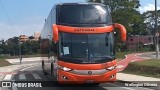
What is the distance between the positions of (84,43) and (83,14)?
1.37 metres

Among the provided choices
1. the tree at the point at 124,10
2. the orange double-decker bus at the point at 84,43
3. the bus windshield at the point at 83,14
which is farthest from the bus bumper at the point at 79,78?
the tree at the point at 124,10

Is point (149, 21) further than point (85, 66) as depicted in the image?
Yes

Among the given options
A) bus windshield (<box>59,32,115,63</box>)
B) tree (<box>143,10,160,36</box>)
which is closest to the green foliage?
tree (<box>143,10,160,36</box>)

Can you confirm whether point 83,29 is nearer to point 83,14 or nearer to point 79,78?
point 83,14

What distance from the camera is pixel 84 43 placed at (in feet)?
55.0

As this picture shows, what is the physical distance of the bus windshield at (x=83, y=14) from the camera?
17266 millimetres

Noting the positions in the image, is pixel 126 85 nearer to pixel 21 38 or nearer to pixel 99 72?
pixel 99 72

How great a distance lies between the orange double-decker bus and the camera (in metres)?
16.3

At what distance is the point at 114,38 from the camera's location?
1734cm

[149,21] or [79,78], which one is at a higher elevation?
[149,21]

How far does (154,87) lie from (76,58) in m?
4.03

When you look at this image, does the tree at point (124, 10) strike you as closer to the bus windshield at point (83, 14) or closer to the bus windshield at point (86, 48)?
the bus windshield at point (83, 14)

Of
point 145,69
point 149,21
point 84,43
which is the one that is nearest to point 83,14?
point 84,43

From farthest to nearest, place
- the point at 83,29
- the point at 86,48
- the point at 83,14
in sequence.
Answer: the point at 83,14 → the point at 83,29 → the point at 86,48
